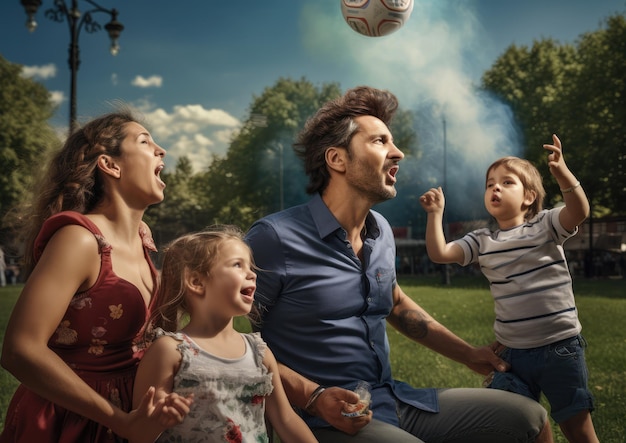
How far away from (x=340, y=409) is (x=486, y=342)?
29.1 feet

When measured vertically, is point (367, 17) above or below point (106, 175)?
above

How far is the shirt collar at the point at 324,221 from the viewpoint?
363 centimetres

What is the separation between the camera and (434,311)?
1694 centimetres

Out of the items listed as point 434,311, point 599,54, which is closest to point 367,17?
point 434,311

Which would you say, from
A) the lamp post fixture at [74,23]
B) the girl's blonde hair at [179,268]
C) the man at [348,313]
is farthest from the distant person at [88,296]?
the lamp post fixture at [74,23]

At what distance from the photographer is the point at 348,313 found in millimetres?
3549

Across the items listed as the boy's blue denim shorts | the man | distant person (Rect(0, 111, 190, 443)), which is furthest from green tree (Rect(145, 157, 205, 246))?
distant person (Rect(0, 111, 190, 443))

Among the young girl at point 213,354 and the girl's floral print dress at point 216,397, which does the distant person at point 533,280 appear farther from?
the girl's floral print dress at point 216,397

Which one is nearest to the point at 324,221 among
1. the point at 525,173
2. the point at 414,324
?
the point at 414,324

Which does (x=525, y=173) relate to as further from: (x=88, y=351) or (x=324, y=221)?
(x=88, y=351)

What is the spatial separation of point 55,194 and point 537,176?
253 centimetres

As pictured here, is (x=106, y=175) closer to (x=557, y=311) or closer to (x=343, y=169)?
(x=343, y=169)

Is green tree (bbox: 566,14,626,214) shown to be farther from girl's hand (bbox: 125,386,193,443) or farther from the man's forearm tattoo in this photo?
girl's hand (bbox: 125,386,193,443)

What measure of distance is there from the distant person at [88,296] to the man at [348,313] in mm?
641
